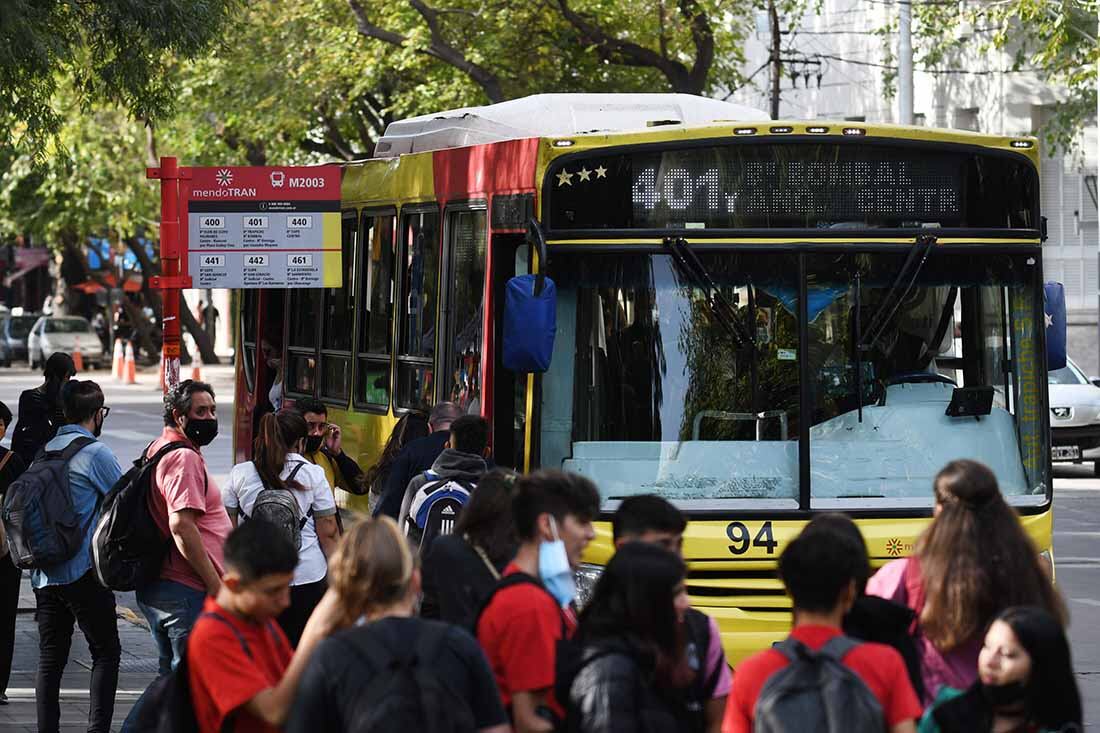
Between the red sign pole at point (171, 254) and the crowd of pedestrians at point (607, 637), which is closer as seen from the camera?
the crowd of pedestrians at point (607, 637)

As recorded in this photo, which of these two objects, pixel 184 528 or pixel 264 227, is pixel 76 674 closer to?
pixel 264 227

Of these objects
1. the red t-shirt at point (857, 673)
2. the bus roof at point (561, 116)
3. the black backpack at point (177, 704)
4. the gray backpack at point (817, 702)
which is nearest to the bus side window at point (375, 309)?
the bus roof at point (561, 116)

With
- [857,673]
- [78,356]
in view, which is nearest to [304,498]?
[857,673]

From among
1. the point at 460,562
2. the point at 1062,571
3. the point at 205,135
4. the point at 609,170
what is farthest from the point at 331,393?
the point at 205,135

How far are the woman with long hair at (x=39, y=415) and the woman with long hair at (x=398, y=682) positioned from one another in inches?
264

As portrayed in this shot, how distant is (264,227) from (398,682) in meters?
8.29

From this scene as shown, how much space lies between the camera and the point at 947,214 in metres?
9.41

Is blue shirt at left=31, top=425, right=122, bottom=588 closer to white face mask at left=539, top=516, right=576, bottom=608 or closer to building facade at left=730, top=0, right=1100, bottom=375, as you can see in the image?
white face mask at left=539, top=516, right=576, bottom=608

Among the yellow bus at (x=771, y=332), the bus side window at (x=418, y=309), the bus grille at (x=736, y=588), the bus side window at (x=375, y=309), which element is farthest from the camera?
the bus side window at (x=375, y=309)

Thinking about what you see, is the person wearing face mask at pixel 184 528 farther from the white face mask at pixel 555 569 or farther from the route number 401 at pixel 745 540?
the white face mask at pixel 555 569

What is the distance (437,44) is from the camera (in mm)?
26875

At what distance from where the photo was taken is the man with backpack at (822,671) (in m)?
4.44

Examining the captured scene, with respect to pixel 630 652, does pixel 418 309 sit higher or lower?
higher

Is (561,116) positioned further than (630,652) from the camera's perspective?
Yes
